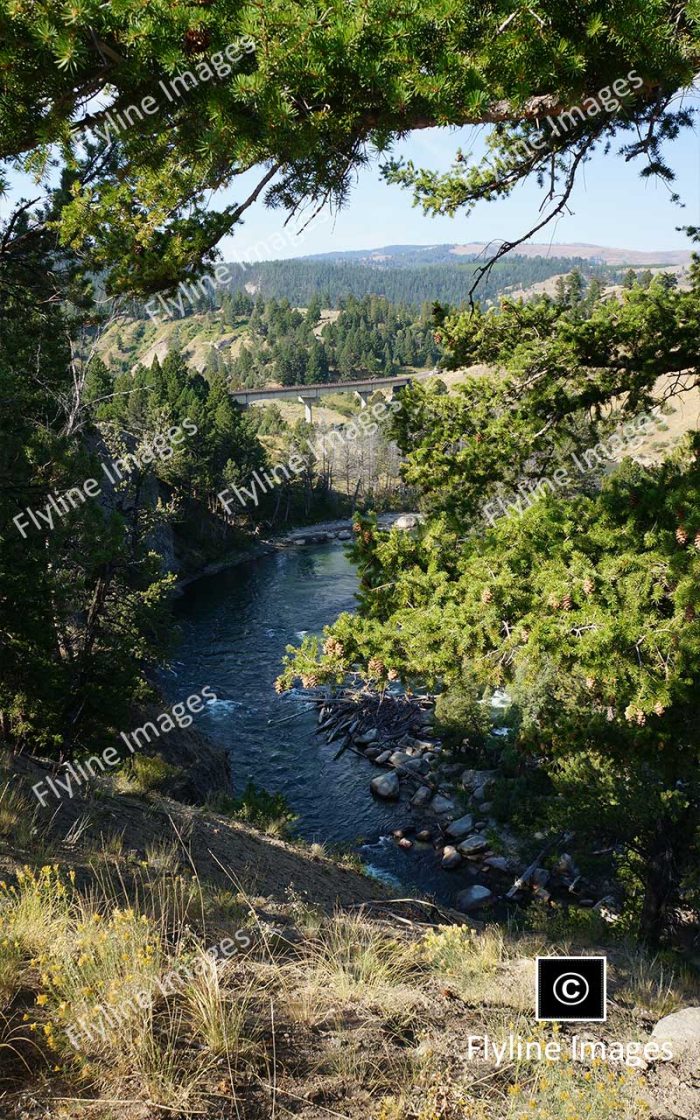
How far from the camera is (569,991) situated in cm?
518

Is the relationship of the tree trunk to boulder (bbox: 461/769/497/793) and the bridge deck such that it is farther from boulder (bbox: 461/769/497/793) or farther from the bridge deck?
the bridge deck

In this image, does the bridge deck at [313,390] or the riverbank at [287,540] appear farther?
the bridge deck at [313,390]

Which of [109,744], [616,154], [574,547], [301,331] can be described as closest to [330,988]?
[574,547]

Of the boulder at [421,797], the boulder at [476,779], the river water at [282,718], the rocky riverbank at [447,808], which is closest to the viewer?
the rocky riverbank at [447,808]

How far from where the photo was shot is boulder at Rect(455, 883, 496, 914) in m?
17.8

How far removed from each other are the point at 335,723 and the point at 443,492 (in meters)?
20.0

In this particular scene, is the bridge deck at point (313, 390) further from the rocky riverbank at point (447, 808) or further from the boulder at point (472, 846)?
the boulder at point (472, 846)

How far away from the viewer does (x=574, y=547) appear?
7.85m

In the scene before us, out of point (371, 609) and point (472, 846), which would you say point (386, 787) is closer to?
point (472, 846)

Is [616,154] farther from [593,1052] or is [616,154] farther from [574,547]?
[593,1052]

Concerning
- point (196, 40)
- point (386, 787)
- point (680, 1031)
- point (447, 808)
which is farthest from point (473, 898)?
point (196, 40)

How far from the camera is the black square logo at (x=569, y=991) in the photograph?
199 inches

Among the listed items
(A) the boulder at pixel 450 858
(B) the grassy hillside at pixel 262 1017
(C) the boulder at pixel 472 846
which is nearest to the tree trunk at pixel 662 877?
(A) the boulder at pixel 450 858

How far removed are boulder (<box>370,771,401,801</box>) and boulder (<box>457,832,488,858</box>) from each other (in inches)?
127
